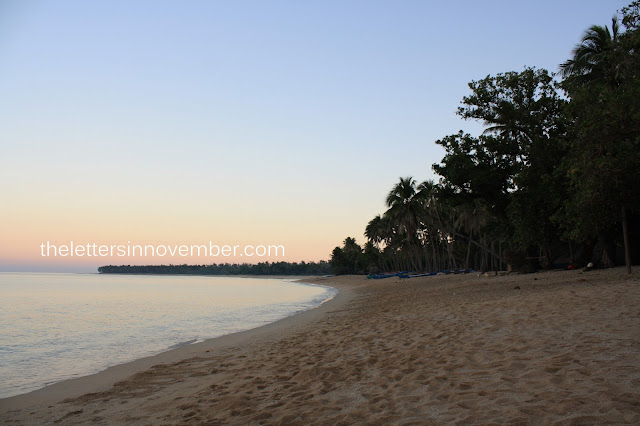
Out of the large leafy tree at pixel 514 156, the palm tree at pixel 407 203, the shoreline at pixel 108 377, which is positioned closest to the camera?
the shoreline at pixel 108 377

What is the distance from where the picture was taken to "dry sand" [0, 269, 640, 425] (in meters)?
4.49

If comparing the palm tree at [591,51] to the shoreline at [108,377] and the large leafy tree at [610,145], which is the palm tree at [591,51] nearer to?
the large leafy tree at [610,145]

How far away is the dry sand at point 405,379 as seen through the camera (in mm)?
4492

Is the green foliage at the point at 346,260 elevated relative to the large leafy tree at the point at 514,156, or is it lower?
lower

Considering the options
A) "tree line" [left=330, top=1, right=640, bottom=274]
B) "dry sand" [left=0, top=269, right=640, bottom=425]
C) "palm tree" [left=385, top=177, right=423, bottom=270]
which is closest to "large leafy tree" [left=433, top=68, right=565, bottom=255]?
"tree line" [left=330, top=1, right=640, bottom=274]

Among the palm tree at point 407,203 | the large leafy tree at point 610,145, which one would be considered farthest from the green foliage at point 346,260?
the large leafy tree at point 610,145

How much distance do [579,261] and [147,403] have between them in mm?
26175

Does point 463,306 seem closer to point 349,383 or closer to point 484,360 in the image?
point 484,360

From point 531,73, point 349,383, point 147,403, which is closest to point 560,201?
point 531,73

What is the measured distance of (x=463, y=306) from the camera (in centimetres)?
1308

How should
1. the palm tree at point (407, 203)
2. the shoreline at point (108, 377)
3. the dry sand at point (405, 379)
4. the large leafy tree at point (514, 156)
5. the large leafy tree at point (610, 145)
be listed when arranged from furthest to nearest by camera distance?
the palm tree at point (407, 203)
the large leafy tree at point (514, 156)
the large leafy tree at point (610, 145)
the shoreline at point (108, 377)
the dry sand at point (405, 379)

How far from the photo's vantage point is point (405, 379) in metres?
5.82

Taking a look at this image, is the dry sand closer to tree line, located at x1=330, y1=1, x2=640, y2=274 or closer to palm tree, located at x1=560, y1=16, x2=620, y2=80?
tree line, located at x1=330, y1=1, x2=640, y2=274

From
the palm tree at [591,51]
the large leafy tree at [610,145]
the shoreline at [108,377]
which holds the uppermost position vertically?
the palm tree at [591,51]
